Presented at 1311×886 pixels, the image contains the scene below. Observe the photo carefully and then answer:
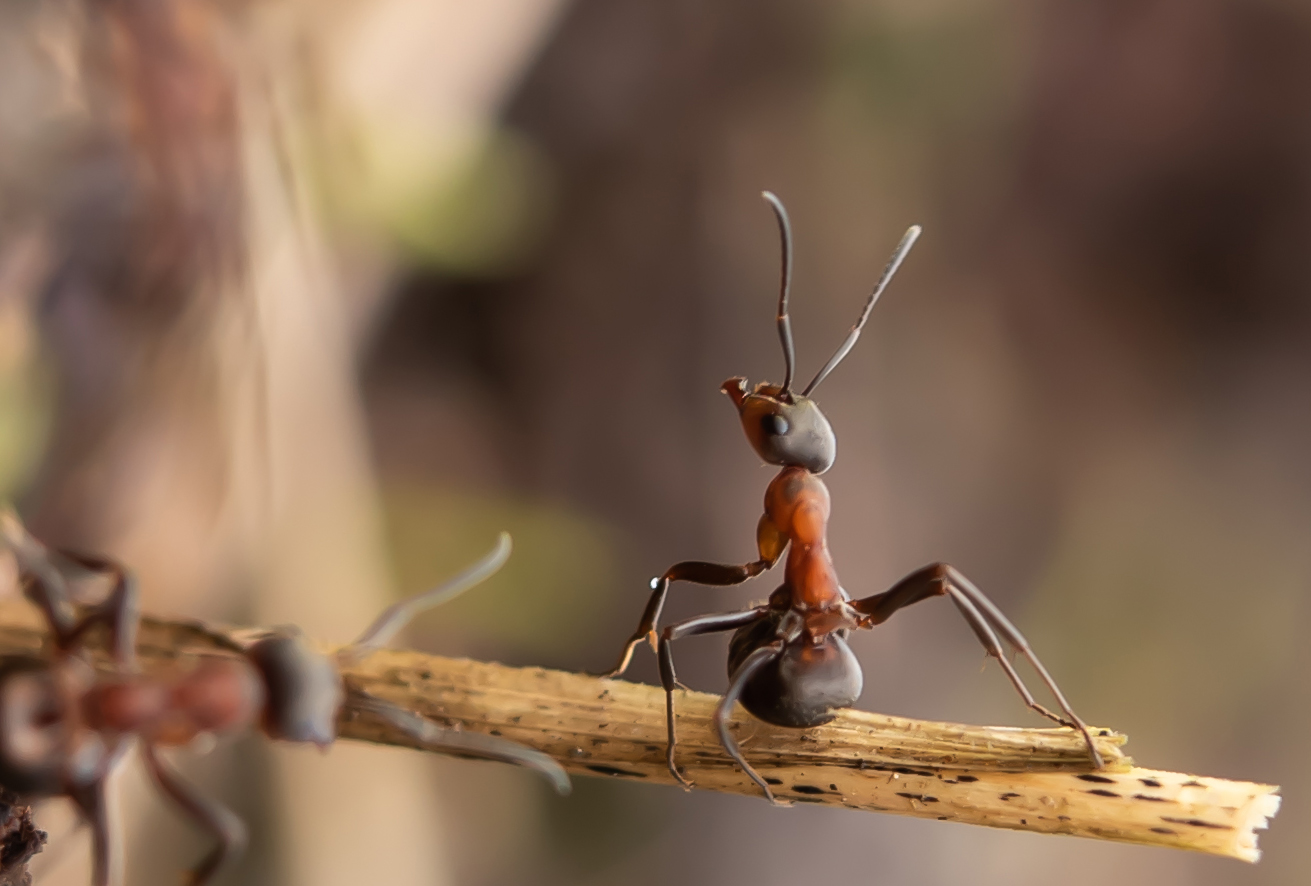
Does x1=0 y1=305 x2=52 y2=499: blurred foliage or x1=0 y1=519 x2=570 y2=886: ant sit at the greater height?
x1=0 y1=305 x2=52 y2=499: blurred foliage

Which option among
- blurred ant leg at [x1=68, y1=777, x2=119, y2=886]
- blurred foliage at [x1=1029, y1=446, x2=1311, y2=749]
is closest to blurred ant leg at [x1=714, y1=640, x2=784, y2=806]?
blurred ant leg at [x1=68, y1=777, x2=119, y2=886]

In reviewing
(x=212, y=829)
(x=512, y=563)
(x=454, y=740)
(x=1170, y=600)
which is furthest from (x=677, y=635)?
(x=1170, y=600)

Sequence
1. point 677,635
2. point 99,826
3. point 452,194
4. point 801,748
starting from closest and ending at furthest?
point 99,826, point 801,748, point 677,635, point 452,194

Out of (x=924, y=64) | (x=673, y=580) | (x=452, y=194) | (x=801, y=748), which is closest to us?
(x=801, y=748)

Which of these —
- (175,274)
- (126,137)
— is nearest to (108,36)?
(126,137)

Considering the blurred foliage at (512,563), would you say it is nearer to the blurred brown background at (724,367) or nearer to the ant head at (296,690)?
the blurred brown background at (724,367)

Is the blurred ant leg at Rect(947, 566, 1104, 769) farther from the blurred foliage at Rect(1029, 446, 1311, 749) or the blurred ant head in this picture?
the blurred foliage at Rect(1029, 446, 1311, 749)

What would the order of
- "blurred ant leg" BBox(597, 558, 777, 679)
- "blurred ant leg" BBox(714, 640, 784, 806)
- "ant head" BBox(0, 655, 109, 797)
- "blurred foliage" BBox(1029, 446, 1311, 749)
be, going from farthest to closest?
"blurred foliage" BBox(1029, 446, 1311, 749)
"blurred ant leg" BBox(597, 558, 777, 679)
"blurred ant leg" BBox(714, 640, 784, 806)
"ant head" BBox(0, 655, 109, 797)

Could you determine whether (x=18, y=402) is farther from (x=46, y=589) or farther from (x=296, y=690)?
(x=296, y=690)
